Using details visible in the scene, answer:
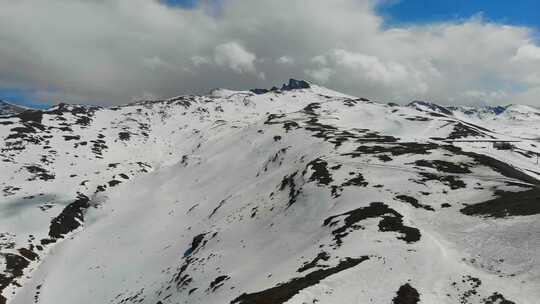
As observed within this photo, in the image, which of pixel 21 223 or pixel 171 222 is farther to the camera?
pixel 21 223

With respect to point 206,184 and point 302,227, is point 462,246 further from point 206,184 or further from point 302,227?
point 206,184

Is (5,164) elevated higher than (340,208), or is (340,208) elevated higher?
(340,208)

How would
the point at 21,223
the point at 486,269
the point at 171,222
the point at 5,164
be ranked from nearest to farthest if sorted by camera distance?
1. the point at 486,269
2. the point at 171,222
3. the point at 21,223
4. the point at 5,164

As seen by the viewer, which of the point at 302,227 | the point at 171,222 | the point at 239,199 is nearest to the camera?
the point at 302,227

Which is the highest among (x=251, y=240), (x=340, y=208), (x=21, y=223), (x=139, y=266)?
(x=340, y=208)

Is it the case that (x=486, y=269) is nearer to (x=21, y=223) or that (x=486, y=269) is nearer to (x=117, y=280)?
(x=117, y=280)

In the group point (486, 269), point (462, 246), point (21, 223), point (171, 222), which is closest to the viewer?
point (486, 269)

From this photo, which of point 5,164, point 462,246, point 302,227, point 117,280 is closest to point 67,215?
point 117,280

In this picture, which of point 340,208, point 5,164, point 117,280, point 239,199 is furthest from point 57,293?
point 5,164

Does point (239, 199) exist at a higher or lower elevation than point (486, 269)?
lower
